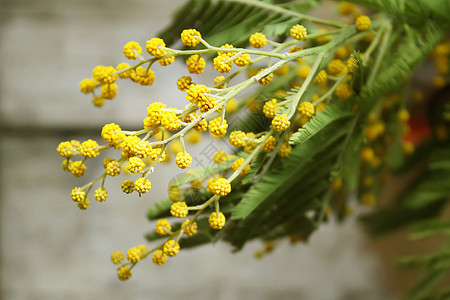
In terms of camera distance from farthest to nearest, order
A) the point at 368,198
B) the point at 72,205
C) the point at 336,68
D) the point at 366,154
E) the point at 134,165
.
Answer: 1. the point at 72,205
2. the point at 368,198
3. the point at 366,154
4. the point at 336,68
5. the point at 134,165

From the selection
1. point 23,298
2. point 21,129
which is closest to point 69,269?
point 23,298

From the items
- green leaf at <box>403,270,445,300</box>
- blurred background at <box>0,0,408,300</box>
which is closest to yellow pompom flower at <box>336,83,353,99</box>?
green leaf at <box>403,270,445,300</box>

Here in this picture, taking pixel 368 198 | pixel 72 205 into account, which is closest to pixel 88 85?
pixel 368 198

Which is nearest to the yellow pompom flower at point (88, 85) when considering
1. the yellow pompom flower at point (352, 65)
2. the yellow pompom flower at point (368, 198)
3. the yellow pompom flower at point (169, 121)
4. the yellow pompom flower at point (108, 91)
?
the yellow pompom flower at point (108, 91)

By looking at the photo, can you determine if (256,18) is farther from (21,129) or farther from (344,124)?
(21,129)

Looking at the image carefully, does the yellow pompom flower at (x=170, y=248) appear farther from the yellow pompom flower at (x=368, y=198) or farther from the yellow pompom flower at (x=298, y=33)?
the yellow pompom flower at (x=368, y=198)

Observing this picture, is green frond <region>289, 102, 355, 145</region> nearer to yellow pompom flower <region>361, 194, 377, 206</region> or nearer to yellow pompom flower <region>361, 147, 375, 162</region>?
yellow pompom flower <region>361, 147, 375, 162</region>

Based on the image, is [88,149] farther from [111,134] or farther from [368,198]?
[368,198]
